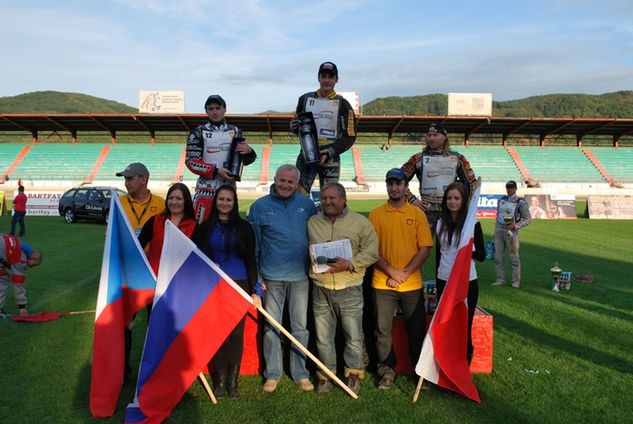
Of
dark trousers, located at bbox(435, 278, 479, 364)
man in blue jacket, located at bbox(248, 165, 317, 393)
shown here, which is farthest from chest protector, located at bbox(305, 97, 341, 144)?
dark trousers, located at bbox(435, 278, 479, 364)

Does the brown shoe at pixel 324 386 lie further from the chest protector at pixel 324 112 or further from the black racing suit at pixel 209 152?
the chest protector at pixel 324 112

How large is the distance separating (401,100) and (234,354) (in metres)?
126

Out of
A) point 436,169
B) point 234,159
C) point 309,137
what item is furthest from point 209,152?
point 436,169

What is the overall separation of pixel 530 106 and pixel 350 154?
10964 cm

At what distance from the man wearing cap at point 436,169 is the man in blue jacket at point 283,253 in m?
1.48

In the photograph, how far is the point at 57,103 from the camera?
13888cm

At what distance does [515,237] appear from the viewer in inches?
364

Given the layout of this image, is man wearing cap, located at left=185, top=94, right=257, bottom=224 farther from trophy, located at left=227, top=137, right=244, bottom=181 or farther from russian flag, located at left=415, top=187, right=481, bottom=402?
russian flag, located at left=415, top=187, right=481, bottom=402

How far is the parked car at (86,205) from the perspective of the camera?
1919 centimetres

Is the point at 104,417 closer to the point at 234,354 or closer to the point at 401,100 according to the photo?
the point at 234,354

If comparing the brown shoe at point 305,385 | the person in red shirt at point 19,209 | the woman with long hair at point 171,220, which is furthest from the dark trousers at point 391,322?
the person in red shirt at point 19,209

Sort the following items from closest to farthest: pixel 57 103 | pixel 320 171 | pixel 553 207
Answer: pixel 320 171 < pixel 553 207 < pixel 57 103

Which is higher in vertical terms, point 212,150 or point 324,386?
point 212,150

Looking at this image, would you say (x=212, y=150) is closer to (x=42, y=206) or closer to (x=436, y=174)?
(x=436, y=174)
